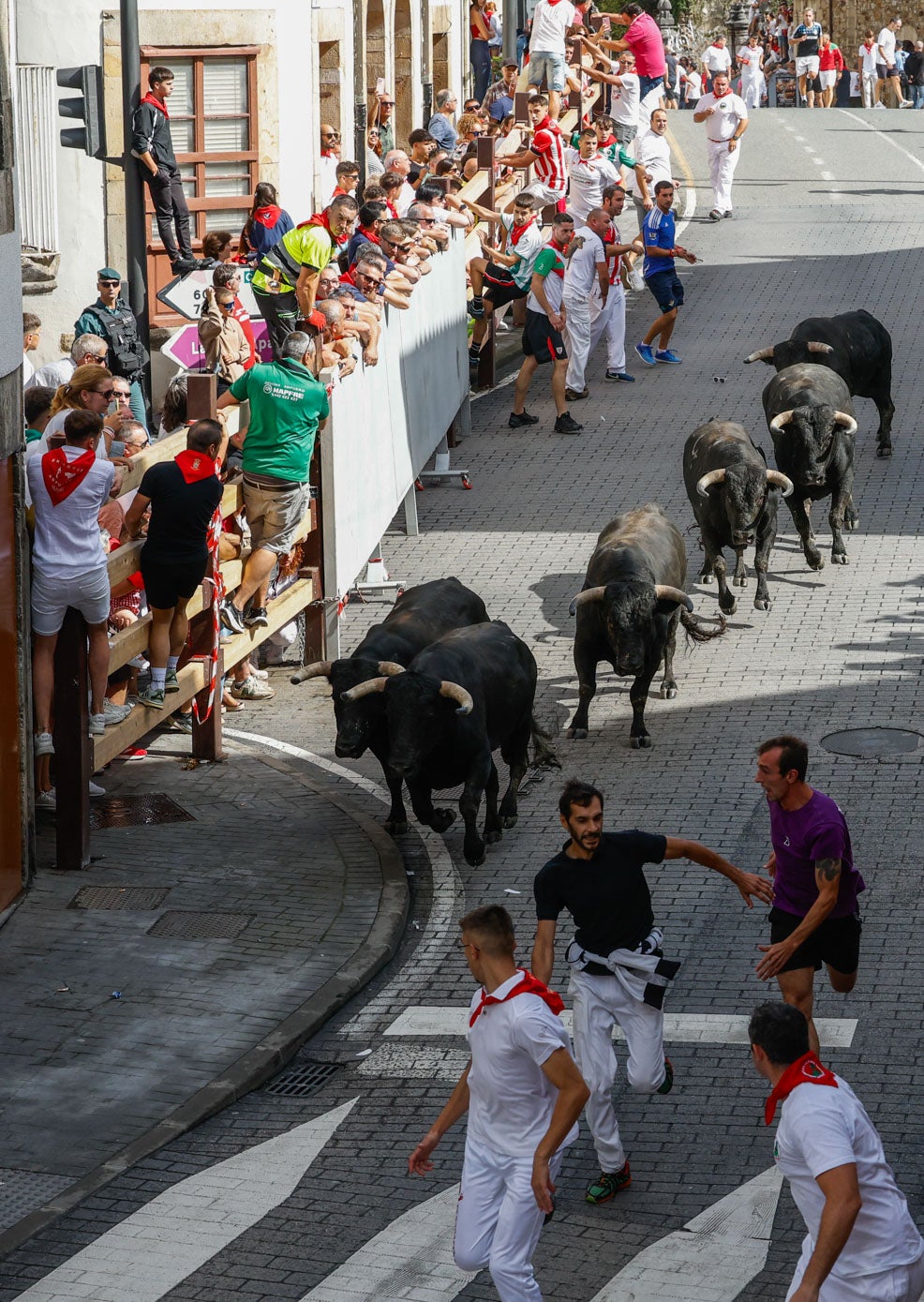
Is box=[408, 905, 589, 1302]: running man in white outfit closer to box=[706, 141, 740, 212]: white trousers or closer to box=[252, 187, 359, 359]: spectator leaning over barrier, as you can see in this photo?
box=[252, 187, 359, 359]: spectator leaning over barrier

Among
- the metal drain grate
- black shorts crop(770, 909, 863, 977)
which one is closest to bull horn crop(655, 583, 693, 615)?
black shorts crop(770, 909, 863, 977)

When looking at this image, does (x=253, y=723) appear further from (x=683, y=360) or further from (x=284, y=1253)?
(x=683, y=360)

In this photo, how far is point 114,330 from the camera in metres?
17.1

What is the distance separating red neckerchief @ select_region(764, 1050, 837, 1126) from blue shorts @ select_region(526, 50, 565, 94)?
26.8m

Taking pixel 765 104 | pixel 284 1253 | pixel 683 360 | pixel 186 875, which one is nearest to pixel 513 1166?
pixel 284 1253

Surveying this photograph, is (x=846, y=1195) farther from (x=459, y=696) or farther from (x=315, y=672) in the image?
(x=315, y=672)

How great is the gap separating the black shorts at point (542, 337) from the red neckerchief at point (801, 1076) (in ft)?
55.7

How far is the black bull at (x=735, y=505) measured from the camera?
1738cm

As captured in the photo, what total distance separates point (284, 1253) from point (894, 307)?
22413 mm

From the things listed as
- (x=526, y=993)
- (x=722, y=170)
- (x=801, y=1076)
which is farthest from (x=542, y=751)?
(x=722, y=170)

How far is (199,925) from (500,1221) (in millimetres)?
4865

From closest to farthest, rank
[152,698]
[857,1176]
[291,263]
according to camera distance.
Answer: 1. [857,1176]
2. [152,698]
3. [291,263]

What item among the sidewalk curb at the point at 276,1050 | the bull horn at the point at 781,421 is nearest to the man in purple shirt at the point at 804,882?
the sidewalk curb at the point at 276,1050

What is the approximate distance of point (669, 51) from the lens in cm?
5931
